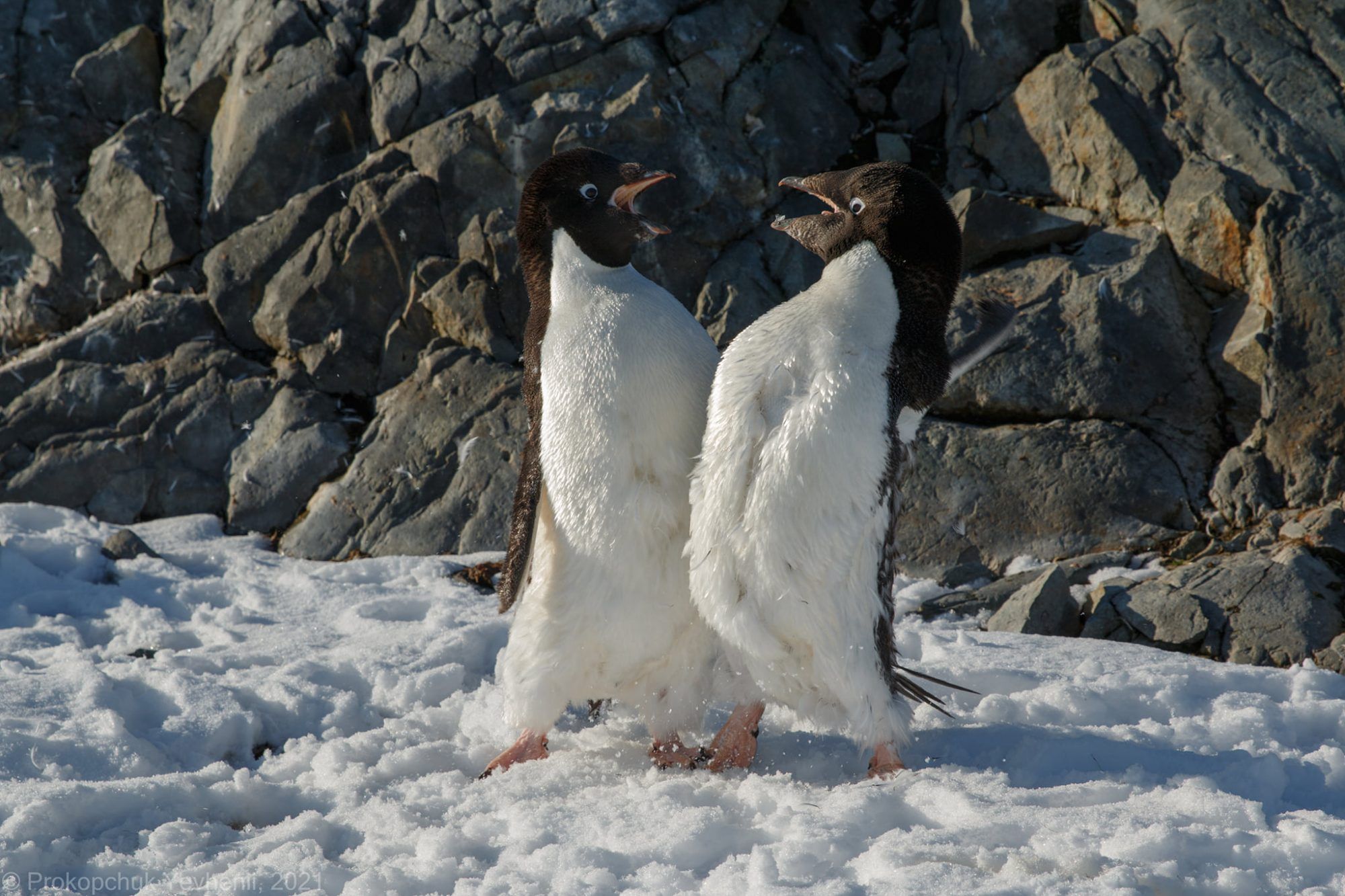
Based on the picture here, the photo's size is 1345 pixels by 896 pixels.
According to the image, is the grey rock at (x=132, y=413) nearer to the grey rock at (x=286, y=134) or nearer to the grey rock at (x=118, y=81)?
the grey rock at (x=286, y=134)

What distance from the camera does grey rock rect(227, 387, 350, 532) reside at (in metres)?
5.62

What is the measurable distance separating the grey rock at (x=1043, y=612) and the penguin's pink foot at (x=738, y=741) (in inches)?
60.7

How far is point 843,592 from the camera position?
2791 millimetres

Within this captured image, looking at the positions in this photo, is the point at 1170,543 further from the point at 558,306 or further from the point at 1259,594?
the point at 558,306

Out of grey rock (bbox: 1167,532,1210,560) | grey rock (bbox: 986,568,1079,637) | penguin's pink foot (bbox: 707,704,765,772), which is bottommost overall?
penguin's pink foot (bbox: 707,704,765,772)

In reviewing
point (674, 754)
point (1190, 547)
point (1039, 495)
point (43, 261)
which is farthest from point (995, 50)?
point (43, 261)

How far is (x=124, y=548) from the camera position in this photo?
16.0ft

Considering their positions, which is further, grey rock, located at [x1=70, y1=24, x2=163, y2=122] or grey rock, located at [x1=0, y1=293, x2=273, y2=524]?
grey rock, located at [x1=70, y1=24, x2=163, y2=122]

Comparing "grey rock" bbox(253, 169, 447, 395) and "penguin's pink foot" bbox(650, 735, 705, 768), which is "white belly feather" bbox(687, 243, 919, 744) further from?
"grey rock" bbox(253, 169, 447, 395)

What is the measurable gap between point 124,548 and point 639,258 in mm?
2748

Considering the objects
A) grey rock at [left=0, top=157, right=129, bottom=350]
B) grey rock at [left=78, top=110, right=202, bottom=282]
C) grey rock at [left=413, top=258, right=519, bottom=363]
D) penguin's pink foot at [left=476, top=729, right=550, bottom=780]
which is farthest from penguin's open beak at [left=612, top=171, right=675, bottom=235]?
grey rock at [left=0, top=157, right=129, bottom=350]

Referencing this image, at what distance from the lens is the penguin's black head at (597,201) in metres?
3.16

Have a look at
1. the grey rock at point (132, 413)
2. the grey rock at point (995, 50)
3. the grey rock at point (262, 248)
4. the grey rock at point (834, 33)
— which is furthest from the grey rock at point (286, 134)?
the grey rock at point (995, 50)

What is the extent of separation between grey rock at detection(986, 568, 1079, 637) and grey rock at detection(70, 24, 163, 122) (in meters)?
5.61
